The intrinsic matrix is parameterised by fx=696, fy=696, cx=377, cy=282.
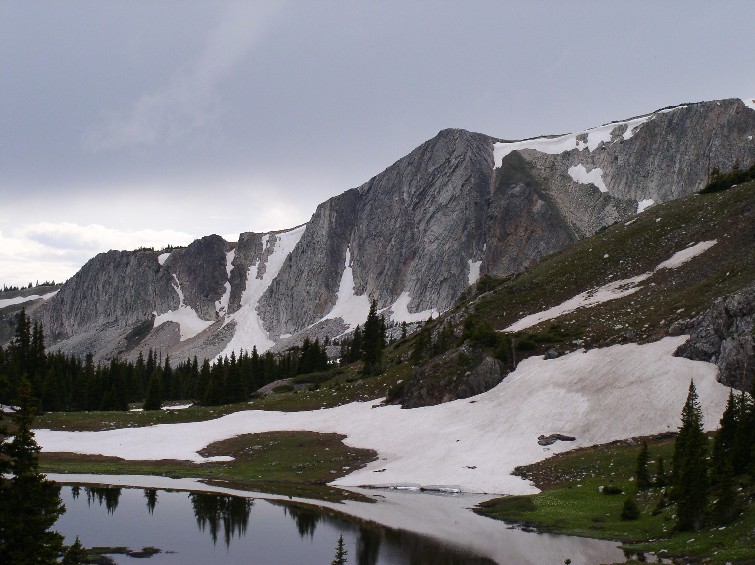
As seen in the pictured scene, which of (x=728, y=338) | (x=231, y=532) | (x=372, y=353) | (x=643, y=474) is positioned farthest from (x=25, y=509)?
(x=372, y=353)

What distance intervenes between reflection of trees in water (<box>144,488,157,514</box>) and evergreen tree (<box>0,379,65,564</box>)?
24198 millimetres

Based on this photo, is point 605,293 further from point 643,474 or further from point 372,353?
point 643,474

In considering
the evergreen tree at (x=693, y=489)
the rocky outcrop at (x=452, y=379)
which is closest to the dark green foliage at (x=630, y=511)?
the evergreen tree at (x=693, y=489)

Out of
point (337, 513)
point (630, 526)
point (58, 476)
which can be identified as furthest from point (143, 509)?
point (630, 526)

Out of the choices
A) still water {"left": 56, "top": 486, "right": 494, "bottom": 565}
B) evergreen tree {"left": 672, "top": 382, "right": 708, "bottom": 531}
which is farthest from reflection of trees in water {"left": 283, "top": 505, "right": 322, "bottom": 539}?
evergreen tree {"left": 672, "top": 382, "right": 708, "bottom": 531}

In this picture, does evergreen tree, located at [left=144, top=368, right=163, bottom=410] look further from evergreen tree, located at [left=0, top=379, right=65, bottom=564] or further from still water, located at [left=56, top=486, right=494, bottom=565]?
evergreen tree, located at [left=0, top=379, right=65, bottom=564]

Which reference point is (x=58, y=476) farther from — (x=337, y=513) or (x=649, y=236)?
(x=649, y=236)

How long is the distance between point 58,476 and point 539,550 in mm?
41461

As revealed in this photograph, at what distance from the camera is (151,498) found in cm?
4756

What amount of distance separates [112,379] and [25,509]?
324ft

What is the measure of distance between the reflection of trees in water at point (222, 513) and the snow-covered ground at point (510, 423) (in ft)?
36.8

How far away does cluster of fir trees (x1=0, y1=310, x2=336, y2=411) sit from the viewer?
102m

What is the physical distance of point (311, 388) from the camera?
101m

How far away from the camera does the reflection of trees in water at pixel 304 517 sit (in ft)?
123
